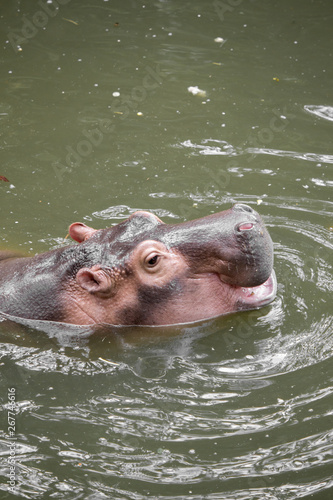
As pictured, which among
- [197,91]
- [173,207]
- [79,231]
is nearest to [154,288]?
[79,231]

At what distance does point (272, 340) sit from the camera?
6641 millimetres

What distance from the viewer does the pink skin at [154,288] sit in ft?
20.0

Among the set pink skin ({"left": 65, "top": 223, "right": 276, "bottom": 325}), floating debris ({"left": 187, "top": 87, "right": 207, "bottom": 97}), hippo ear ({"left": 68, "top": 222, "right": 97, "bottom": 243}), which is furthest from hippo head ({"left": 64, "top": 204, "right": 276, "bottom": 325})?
floating debris ({"left": 187, "top": 87, "right": 207, "bottom": 97})

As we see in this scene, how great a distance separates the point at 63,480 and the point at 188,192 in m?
4.29

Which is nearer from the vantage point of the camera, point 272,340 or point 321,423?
point 321,423

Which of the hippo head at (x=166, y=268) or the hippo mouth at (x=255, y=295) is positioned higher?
Answer: the hippo head at (x=166, y=268)

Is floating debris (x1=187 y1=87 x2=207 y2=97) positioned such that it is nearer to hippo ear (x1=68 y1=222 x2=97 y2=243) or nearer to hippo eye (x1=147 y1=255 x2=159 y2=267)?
hippo ear (x1=68 y1=222 x2=97 y2=243)

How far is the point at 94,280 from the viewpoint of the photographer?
20.5ft

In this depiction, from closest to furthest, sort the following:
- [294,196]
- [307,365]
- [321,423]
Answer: [321,423]
[307,365]
[294,196]

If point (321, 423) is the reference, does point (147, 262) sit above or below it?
above

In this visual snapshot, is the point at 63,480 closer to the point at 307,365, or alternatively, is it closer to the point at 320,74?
the point at 307,365

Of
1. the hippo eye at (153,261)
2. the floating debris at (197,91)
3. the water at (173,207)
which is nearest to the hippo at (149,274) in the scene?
the hippo eye at (153,261)

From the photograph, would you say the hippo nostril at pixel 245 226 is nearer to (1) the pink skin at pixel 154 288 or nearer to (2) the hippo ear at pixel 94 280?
(1) the pink skin at pixel 154 288

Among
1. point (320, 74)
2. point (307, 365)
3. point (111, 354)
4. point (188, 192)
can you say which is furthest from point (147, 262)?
point (320, 74)
